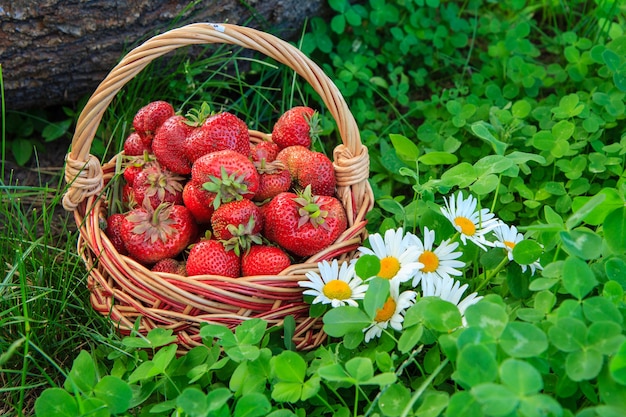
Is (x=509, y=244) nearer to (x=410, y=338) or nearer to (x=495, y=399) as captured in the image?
(x=410, y=338)

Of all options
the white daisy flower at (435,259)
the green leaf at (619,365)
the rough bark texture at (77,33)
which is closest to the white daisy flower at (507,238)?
the white daisy flower at (435,259)

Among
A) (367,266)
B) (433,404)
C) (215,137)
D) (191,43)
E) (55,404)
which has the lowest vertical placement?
(55,404)

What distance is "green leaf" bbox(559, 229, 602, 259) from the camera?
4.43 ft

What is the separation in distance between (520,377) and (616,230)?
18.8 inches

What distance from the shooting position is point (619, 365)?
1.17 m

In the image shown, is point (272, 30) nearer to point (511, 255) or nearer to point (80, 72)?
point (80, 72)

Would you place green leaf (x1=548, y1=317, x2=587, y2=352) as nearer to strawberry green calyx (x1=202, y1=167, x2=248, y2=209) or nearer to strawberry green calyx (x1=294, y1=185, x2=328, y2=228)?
strawberry green calyx (x1=294, y1=185, x2=328, y2=228)

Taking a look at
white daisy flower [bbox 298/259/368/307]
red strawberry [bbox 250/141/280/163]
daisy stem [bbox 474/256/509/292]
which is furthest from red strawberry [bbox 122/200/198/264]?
daisy stem [bbox 474/256/509/292]

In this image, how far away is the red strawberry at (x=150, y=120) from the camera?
1.87 m

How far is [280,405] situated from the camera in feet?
4.96

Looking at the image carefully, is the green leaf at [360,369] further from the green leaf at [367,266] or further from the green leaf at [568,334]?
the green leaf at [568,334]

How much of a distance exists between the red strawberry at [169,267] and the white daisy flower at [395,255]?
0.44m

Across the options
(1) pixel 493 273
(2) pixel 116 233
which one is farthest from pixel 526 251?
(2) pixel 116 233

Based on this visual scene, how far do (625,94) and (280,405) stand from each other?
159 cm
